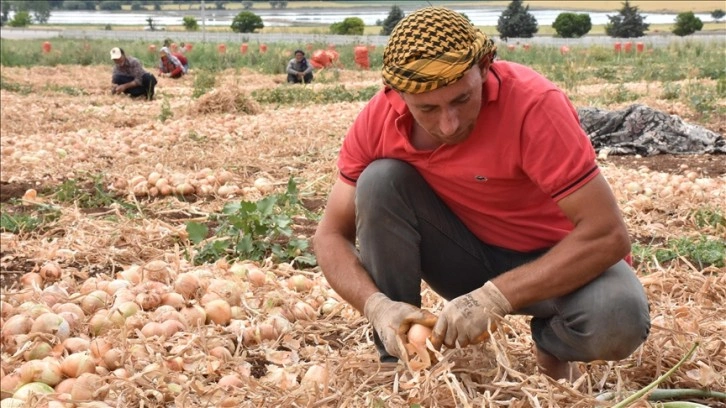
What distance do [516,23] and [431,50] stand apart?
38.4 m

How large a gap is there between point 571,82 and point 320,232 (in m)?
9.53

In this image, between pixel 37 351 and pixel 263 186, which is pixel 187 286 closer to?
pixel 37 351

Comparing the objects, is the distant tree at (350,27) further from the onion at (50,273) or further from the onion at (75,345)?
the onion at (75,345)

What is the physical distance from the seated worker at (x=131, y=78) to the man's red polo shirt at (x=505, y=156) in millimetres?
10731

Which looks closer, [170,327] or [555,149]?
[555,149]

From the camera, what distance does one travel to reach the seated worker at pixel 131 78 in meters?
12.6

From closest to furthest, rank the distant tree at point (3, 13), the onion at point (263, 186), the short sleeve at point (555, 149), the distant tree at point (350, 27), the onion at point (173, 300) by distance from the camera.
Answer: the short sleeve at point (555, 149) < the onion at point (173, 300) < the onion at point (263, 186) < the distant tree at point (350, 27) < the distant tree at point (3, 13)

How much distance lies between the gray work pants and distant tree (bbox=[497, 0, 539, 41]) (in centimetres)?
3711

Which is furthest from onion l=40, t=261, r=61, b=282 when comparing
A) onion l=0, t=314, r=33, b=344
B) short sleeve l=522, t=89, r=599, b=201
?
short sleeve l=522, t=89, r=599, b=201

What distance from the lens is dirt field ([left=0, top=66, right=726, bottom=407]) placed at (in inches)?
86.2

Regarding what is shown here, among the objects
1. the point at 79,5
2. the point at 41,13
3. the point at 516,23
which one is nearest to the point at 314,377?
the point at 516,23

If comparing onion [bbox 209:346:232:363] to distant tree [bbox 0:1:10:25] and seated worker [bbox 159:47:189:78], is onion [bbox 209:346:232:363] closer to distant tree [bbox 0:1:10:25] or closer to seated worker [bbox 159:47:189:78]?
seated worker [bbox 159:47:189:78]

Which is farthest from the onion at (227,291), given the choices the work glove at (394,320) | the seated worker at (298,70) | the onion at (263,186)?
the seated worker at (298,70)

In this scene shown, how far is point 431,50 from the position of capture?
2.03 m
